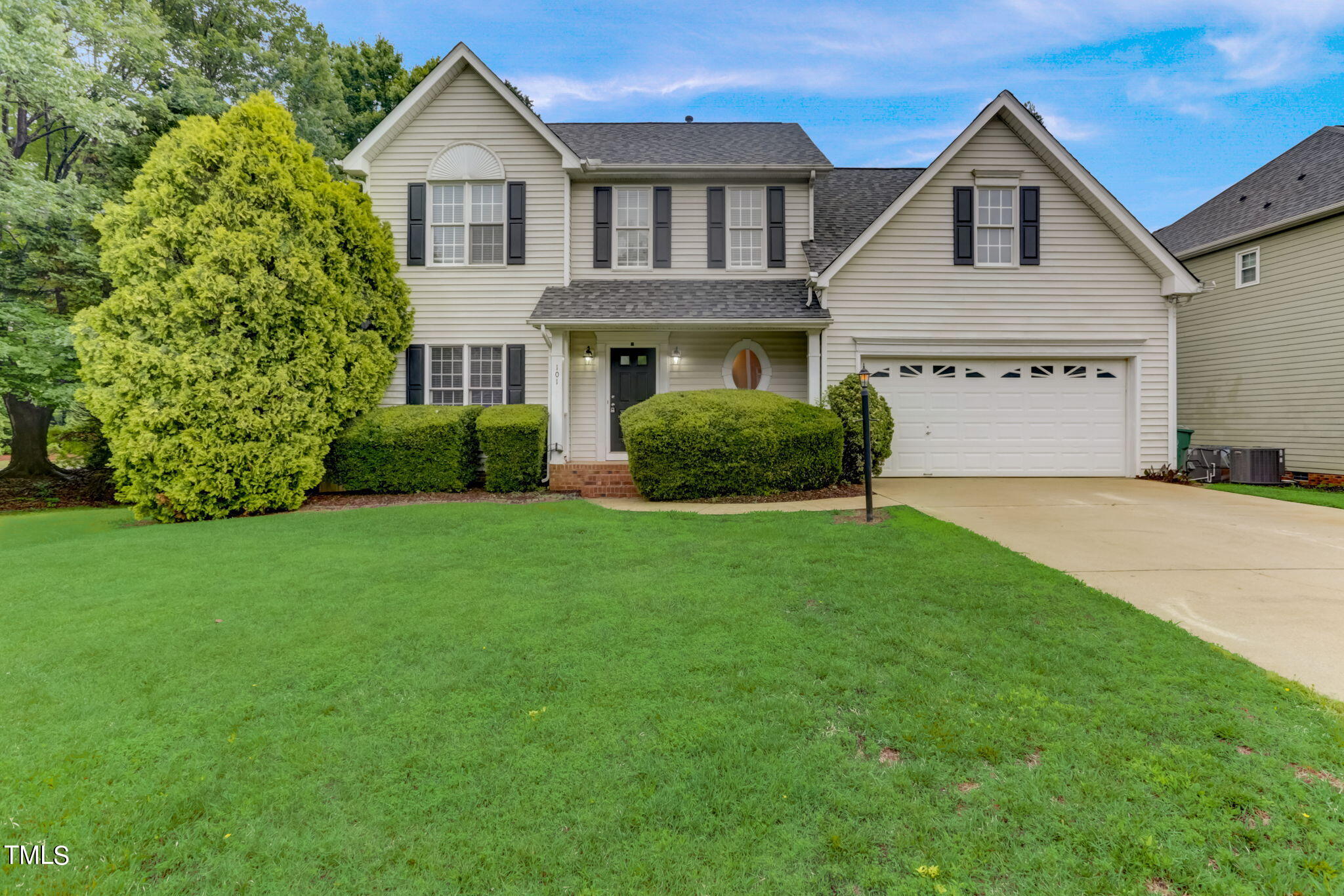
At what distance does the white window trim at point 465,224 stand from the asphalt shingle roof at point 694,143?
85.9 inches

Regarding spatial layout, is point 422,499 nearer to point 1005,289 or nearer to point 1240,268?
point 1005,289

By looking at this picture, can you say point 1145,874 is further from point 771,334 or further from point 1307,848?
point 771,334

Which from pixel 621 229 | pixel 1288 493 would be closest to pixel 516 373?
pixel 621 229

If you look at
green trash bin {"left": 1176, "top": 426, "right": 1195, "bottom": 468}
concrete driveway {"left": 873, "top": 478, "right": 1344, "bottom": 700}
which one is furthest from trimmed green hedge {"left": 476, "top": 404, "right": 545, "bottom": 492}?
green trash bin {"left": 1176, "top": 426, "right": 1195, "bottom": 468}

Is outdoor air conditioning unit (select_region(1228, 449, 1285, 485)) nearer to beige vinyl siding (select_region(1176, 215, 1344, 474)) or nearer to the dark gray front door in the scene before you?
beige vinyl siding (select_region(1176, 215, 1344, 474))

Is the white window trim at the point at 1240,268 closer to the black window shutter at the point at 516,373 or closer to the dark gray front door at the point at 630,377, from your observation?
the dark gray front door at the point at 630,377

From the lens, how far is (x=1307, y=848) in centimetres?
183

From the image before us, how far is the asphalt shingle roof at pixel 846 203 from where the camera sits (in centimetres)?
1183

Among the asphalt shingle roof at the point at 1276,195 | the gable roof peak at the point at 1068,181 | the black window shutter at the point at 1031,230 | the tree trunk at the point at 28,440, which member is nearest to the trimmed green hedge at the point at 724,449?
the gable roof peak at the point at 1068,181

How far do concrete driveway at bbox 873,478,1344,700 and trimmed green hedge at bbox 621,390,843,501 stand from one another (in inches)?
60.0

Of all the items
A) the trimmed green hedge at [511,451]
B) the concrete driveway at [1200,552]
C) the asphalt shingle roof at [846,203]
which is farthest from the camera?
the asphalt shingle roof at [846,203]

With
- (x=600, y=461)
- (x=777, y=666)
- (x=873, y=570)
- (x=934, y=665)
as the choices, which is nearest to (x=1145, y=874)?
Result: (x=934, y=665)

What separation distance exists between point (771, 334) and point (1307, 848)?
10505 millimetres

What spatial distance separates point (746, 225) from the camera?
12031 millimetres
